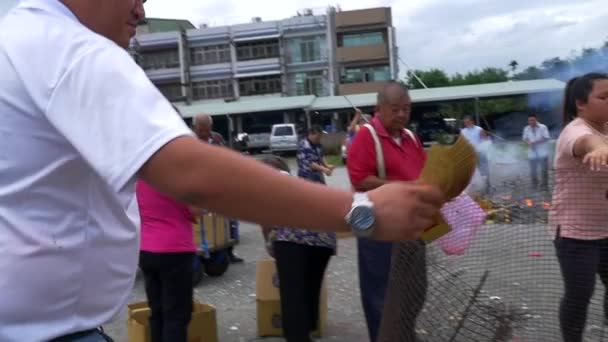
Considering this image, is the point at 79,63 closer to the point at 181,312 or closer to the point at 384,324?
the point at 384,324

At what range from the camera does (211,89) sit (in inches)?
2368

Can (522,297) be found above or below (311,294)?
above

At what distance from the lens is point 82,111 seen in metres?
1.30

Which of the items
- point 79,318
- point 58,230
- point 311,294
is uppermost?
point 58,230

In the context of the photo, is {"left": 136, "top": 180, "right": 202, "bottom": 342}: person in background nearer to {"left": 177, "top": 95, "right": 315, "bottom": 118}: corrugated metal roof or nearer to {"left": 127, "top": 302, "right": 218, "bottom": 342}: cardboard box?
{"left": 127, "top": 302, "right": 218, "bottom": 342}: cardboard box

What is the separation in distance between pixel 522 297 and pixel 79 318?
2594 millimetres

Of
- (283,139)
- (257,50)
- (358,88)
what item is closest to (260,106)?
(358,88)

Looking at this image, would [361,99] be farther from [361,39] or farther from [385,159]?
[385,159]

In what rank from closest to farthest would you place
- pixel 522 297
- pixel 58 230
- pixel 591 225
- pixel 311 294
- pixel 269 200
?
pixel 269 200
pixel 58 230
pixel 522 297
pixel 591 225
pixel 311 294

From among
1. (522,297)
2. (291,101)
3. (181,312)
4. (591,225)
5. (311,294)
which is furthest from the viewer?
(291,101)

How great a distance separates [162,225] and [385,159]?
4.63 feet

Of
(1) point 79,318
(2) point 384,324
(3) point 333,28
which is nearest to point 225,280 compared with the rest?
(2) point 384,324

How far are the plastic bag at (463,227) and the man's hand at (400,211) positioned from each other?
4.35 feet

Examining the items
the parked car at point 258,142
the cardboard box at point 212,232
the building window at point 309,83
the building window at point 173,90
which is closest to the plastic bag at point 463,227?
the cardboard box at point 212,232
